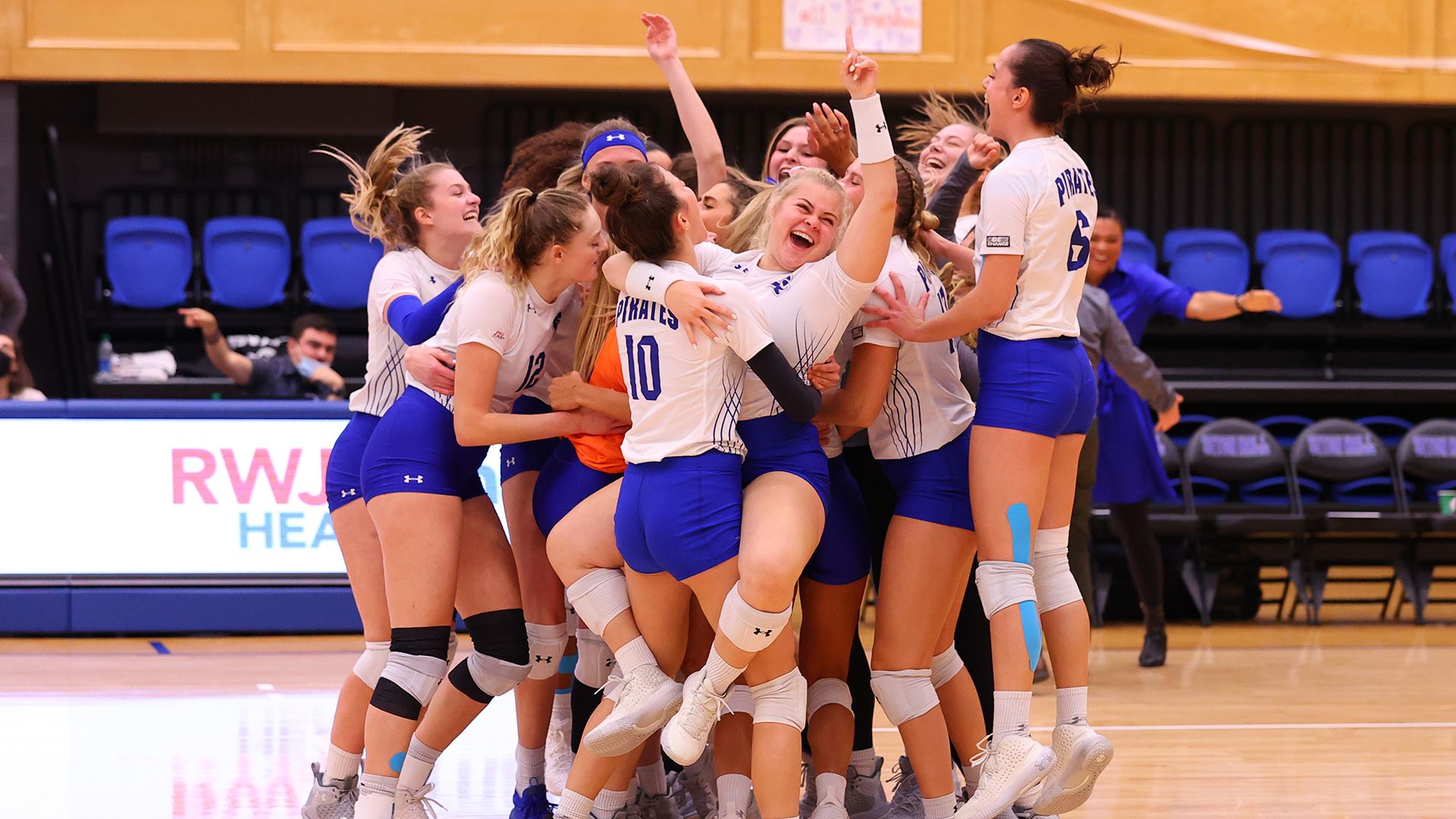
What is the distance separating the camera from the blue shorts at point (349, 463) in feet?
12.0

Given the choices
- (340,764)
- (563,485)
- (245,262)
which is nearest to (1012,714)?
(563,485)

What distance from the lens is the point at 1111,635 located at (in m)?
7.07

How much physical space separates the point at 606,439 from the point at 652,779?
931 mm

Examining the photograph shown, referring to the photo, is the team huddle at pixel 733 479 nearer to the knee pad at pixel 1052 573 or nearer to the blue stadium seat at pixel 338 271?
the knee pad at pixel 1052 573

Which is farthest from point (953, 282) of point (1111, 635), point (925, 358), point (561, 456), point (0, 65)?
point (0, 65)

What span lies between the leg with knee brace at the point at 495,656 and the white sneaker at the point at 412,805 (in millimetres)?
251

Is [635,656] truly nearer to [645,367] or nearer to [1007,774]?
[645,367]

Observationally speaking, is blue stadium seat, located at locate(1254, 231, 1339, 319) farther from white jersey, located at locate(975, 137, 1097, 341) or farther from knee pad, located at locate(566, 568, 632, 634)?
knee pad, located at locate(566, 568, 632, 634)

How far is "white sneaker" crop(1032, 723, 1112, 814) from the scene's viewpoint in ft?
10.8

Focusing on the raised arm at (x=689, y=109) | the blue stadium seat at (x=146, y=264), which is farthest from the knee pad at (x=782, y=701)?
the blue stadium seat at (x=146, y=264)

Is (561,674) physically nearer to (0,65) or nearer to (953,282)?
(953,282)

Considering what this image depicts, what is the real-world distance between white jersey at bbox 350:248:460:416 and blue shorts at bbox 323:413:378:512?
4 cm

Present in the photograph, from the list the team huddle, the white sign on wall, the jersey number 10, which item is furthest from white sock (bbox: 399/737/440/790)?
the white sign on wall

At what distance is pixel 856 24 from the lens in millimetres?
9336
